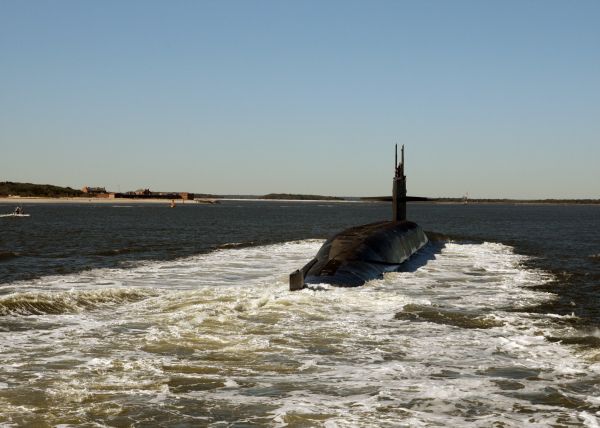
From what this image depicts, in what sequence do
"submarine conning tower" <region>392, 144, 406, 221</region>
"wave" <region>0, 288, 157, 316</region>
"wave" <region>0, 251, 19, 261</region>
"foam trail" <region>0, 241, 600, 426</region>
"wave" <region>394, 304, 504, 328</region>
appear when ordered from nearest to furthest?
"foam trail" <region>0, 241, 600, 426</region>
"wave" <region>394, 304, 504, 328</region>
"wave" <region>0, 288, 157, 316</region>
"wave" <region>0, 251, 19, 261</region>
"submarine conning tower" <region>392, 144, 406, 221</region>

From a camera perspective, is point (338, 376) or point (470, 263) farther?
point (470, 263)

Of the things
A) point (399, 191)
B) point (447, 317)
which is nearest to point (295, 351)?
point (447, 317)

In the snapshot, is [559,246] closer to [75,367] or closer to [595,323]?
[595,323]

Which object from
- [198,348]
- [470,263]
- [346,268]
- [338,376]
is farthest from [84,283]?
[470,263]

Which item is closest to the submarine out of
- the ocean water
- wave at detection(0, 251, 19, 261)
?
the ocean water

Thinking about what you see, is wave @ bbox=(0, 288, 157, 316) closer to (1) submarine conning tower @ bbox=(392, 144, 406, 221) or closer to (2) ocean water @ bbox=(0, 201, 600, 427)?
(2) ocean water @ bbox=(0, 201, 600, 427)

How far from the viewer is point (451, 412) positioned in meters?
9.80

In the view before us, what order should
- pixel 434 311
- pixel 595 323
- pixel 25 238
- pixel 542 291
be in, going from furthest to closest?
pixel 25 238
pixel 542 291
pixel 434 311
pixel 595 323

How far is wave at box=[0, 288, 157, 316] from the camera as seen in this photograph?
1892 cm

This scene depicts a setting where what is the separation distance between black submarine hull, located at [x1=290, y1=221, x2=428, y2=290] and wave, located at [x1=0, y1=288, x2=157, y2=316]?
20.2ft

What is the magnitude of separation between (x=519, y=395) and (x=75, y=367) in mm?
8706

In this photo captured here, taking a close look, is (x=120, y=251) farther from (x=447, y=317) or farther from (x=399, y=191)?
(x=447, y=317)

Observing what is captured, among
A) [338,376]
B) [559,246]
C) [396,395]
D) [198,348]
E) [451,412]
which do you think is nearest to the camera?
[451,412]

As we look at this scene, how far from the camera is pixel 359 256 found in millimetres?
29188
